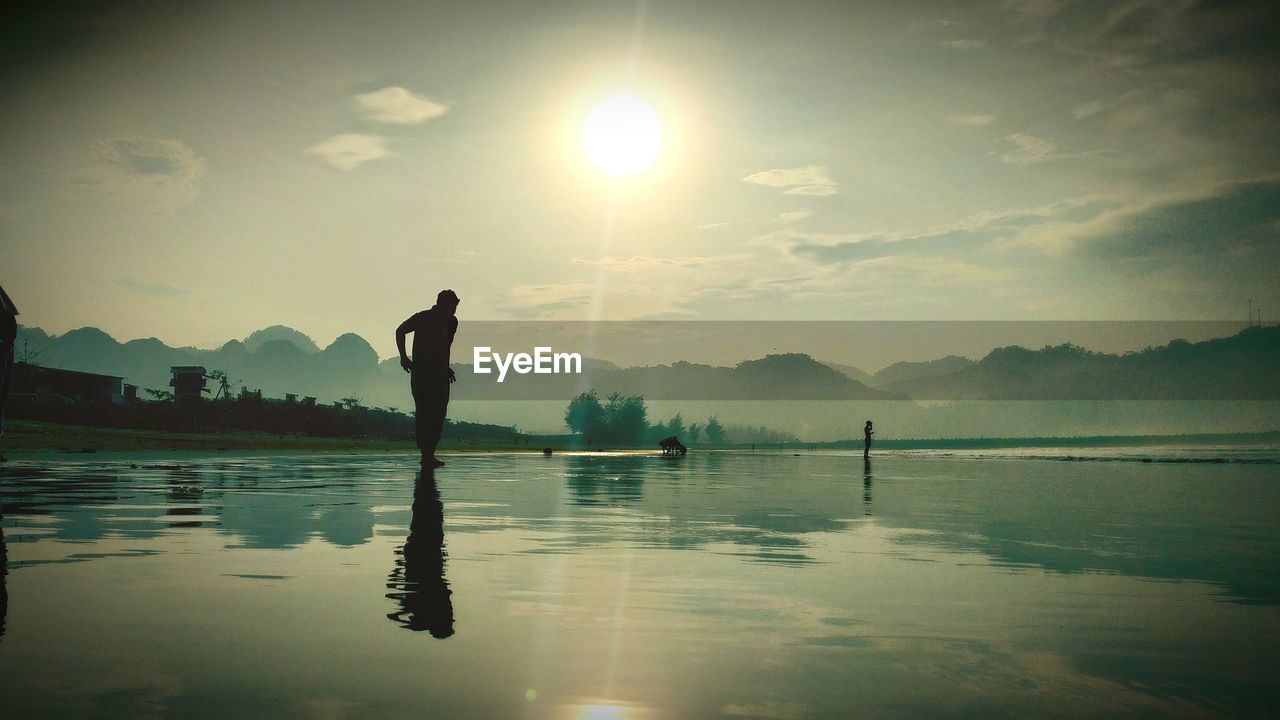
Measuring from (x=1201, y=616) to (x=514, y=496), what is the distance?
480 inches

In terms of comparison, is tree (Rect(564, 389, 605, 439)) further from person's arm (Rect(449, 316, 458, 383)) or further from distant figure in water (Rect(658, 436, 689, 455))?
person's arm (Rect(449, 316, 458, 383))

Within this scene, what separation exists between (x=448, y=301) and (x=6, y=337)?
7401mm

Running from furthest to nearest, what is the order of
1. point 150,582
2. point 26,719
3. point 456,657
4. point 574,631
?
point 150,582, point 574,631, point 456,657, point 26,719

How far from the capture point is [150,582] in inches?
248

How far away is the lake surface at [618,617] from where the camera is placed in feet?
12.6

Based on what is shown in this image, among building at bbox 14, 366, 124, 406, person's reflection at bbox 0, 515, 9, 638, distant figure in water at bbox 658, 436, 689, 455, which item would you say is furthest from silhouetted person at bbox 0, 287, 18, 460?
building at bbox 14, 366, 124, 406

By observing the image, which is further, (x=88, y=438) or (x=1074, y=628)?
(x=88, y=438)

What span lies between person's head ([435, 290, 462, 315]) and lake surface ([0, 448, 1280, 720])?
6.51 m

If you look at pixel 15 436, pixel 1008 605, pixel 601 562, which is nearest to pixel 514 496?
pixel 601 562

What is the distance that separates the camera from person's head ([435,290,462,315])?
17828 millimetres

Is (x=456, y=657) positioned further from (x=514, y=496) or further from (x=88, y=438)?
(x=88, y=438)

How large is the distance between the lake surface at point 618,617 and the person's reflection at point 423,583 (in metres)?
0.03

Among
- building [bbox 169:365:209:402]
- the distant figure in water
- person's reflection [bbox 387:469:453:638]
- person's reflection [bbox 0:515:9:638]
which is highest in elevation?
building [bbox 169:365:209:402]

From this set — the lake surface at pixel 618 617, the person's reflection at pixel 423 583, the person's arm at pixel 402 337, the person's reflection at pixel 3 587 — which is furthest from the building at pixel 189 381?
the person's reflection at pixel 3 587
